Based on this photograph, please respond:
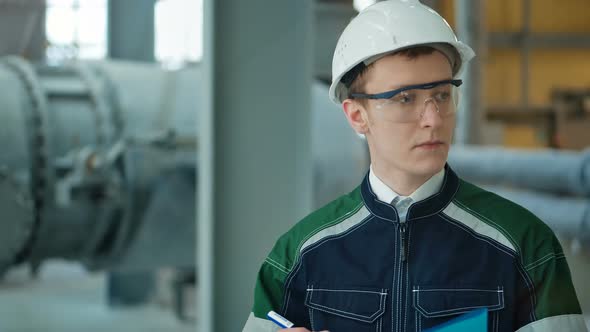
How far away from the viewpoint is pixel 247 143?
191 cm

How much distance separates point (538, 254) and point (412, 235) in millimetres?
146

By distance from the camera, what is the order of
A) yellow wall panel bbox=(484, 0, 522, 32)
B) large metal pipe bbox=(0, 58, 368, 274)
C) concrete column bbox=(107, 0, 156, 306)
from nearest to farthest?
1. large metal pipe bbox=(0, 58, 368, 274)
2. concrete column bbox=(107, 0, 156, 306)
3. yellow wall panel bbox=(484, 0, 522, 32)

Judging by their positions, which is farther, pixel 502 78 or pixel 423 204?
pixel 502 78

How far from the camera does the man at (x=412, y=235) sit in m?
0.91

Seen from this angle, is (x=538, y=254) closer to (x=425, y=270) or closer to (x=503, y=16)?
(x=425, y=270)

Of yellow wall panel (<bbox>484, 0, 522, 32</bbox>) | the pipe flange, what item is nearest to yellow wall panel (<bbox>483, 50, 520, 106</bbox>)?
yellow wall panel (<bbox>484, 0, 522, 32</bbox>)

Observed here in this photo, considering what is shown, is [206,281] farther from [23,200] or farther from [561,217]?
[561,217]

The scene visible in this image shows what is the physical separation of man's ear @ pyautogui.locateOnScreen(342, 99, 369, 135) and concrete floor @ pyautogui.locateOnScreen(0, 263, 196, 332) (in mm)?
3994

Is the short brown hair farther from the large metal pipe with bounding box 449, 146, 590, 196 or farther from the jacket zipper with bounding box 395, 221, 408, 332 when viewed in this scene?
the large metal pipe with bounding box 449, 146, 590, 196

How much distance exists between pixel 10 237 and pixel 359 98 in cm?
249

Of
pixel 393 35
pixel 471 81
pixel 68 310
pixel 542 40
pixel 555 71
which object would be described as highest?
pixel 542 40

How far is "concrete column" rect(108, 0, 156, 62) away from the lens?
5133mm

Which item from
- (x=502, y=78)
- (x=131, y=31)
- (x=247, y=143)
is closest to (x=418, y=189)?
(x=247, y=143)

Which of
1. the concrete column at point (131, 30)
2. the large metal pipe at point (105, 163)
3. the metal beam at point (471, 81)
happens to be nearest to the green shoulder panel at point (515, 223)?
the large metal pipe at point (105, 163)
